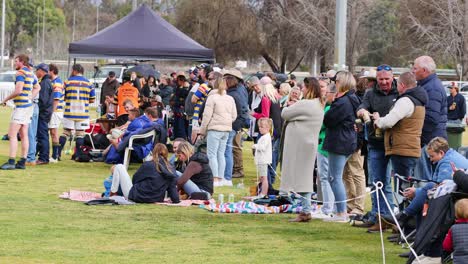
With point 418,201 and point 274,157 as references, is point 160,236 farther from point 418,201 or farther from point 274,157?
point 274,157

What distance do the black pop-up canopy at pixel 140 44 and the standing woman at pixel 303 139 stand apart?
369 inches

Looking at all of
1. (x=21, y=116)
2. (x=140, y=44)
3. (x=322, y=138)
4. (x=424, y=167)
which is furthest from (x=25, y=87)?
A: (x=424, y=167)

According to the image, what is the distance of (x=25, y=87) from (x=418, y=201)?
8.70 meters

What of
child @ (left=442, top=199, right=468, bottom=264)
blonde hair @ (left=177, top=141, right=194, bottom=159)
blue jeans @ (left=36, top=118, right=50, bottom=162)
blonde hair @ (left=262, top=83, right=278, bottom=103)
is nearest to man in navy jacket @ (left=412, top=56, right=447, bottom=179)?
child @ (left=442, top=199, right=468, bottom=264)

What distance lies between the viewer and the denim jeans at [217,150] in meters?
15.7

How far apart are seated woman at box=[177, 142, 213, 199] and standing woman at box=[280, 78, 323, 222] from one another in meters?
2.38

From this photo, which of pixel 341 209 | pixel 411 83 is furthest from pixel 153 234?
pixel 411 83

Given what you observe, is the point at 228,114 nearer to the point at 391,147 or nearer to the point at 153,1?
the point at 391,147

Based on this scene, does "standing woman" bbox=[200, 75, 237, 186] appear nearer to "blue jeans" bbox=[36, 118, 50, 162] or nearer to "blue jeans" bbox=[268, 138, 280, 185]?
"blue jeans" bbox=[268, 138, 280, 185]

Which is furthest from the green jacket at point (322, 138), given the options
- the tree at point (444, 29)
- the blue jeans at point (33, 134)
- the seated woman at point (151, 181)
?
the tree at point (444, 29)

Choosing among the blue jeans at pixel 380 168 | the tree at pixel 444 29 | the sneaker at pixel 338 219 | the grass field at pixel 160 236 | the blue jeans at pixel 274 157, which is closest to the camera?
the grass field at pixel 160 236

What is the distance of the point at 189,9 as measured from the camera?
5741 cm

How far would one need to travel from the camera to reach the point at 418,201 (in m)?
9.62

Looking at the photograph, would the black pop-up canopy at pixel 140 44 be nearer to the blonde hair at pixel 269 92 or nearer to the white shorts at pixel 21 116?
the white shorts at pixel 21 116
